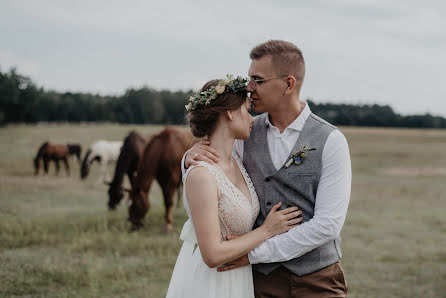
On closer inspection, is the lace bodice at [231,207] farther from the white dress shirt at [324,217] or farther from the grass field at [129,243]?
the grass field at [129,243]

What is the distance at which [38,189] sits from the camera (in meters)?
13.9

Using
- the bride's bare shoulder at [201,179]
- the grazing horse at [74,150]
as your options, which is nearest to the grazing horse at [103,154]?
the grazing horse at [74,150]

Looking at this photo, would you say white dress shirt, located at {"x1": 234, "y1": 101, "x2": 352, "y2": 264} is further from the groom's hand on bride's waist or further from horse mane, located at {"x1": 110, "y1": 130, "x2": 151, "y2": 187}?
horse mane, located at {"x1": 110, "y1": 130, "x2": 151, "y2": 187}

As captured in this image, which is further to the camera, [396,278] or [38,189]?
[38,189]

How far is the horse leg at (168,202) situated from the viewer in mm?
8914

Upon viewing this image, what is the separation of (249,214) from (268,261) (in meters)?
0.29

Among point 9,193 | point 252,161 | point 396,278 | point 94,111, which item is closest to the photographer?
point 252,161

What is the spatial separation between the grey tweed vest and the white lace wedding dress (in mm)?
89

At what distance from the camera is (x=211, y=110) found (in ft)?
8.47

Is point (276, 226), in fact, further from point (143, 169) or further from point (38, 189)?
A: point (38, 189)

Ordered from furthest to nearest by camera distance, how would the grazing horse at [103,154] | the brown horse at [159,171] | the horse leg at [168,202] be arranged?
the grazing horse at [103,154] < the horse leg at [168,202] < the brown horse at [159,171]

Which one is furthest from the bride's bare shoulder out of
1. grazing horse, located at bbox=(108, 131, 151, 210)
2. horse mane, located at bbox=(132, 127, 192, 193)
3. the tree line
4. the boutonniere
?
the tree line

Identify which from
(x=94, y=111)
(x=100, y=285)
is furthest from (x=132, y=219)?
(x=94, y=111)

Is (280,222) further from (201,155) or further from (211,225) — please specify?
(201,155)
